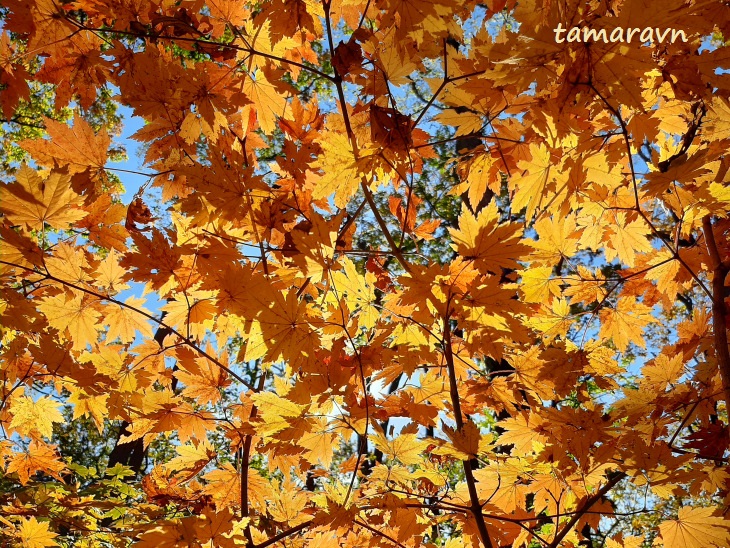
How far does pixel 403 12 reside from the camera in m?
1.31

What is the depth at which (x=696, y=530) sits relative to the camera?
5.01 ft

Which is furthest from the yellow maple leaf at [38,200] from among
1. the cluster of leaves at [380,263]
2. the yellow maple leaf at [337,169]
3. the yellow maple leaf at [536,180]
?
the yellow maple leaf at [536,180]

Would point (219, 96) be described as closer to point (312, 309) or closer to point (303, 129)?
point (303, 129)

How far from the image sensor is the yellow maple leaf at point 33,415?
2.18 m

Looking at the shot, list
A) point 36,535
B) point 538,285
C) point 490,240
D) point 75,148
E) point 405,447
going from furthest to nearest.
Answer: point 36,535 → point 538,285 → point 75,148 → point 405,447 → point 490,240

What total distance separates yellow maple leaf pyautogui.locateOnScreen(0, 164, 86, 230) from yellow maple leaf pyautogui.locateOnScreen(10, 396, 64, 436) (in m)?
1.14

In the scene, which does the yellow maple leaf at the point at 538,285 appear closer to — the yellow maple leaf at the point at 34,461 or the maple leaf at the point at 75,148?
the maple leaf at the point at 75,148

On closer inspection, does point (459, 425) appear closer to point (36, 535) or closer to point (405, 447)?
point (405, 447)

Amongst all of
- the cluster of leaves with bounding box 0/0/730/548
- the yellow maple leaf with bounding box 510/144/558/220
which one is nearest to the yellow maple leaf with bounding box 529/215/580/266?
the cluster of leaves with bounding box 0/0/730/548

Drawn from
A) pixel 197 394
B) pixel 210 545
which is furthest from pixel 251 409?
pixel 210 545

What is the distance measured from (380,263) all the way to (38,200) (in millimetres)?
1125

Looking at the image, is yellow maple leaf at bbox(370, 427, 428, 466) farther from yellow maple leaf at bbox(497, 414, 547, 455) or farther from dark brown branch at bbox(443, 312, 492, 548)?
yellow maple leaf at bbox(497, 414, 547, 455)

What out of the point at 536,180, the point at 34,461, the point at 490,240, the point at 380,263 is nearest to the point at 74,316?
the point at 380,263

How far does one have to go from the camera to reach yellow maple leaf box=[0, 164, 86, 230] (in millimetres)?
1371
